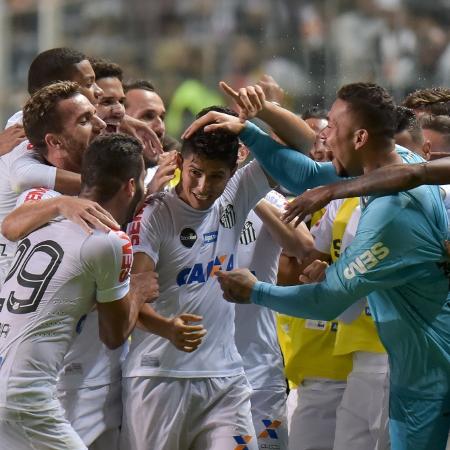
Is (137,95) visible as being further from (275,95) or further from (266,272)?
(266,272)

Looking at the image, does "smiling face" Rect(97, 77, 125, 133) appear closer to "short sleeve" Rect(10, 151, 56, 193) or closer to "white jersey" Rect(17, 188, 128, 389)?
"short sleeve" Rect(10, 151, 56, 193)

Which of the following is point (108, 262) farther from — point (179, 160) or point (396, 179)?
point (396, 179)

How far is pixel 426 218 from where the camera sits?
477 cm

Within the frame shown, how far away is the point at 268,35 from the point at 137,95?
2164mm

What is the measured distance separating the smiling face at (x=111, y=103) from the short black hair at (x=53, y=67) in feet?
1.14

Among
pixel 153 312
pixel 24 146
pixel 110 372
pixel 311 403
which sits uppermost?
pixel 24 146

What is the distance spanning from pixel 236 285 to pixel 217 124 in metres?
0.64

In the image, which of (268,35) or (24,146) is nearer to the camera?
(24,146)

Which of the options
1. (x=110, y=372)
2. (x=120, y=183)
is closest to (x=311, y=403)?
(x=110, y=372)

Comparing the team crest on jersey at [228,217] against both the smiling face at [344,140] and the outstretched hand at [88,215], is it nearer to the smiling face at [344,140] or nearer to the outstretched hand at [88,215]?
the smiling face at [344,140]

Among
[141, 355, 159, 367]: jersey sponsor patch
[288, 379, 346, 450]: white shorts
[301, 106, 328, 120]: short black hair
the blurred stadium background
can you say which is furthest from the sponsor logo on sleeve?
the blurred stadium background

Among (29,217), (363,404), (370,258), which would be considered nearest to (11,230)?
(29,217)

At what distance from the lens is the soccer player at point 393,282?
15.3 feet

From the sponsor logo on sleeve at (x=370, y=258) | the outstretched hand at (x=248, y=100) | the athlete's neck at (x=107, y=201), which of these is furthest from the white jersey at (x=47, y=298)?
the sponsor logo on sleeve at (x=370, y=258)
